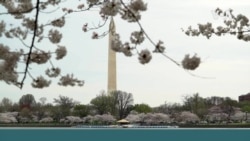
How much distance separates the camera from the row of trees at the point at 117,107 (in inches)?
3004

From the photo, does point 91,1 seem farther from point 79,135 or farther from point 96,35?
point 79,135

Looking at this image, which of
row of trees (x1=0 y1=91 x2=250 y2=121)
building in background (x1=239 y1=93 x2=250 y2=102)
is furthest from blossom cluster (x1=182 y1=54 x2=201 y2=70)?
building in background (x1=239 y1=93 x2=250 y2=102)

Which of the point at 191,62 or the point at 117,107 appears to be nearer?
the point at 191,62

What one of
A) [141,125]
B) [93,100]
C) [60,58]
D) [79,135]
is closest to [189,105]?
[141,125]

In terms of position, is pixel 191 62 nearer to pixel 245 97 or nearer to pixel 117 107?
pixel 117 107

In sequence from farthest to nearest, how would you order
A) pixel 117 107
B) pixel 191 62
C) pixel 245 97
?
pixel 245 97, pixel 117 107, pixel 191 62

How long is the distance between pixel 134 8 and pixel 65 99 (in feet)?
248

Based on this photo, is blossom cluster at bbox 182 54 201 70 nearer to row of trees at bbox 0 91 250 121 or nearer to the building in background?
row of trees at bbox 0 91 250 121

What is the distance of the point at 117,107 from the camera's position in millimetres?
77812

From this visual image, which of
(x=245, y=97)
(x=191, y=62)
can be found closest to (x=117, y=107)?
(x=245, y=97)

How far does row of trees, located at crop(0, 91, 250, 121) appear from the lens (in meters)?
76.3

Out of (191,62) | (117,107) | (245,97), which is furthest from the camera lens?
(245,97)

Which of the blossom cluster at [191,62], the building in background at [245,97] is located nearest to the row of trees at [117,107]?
the building in background at [245,97]

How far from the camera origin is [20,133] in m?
60.3
